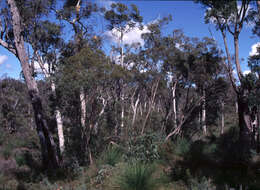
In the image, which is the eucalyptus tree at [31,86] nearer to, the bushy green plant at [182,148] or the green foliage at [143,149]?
the green foliage at [143,149]

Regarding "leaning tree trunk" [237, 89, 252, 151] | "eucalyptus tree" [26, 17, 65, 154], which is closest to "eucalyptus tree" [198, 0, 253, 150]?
"leaning tree trunk" [237, 89, 252, 151]

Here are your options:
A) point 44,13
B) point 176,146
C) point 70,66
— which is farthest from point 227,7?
point 44,13

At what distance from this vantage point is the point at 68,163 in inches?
396

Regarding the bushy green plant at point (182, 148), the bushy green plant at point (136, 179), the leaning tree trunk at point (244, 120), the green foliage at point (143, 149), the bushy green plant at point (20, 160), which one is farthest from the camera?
the bushy green plant at point (20, 160)

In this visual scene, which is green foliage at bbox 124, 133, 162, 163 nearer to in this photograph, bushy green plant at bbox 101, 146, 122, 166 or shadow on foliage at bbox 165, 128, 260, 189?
bushy green plant at bbox 101, 146, 122, 166

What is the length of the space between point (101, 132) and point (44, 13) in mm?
6979

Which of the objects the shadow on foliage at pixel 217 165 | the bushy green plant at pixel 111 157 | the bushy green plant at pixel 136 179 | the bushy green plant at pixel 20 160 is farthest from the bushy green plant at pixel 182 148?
the bushy green plant at pixel 20 160

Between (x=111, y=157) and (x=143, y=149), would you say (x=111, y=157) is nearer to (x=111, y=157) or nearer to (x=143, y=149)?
(x=111, y=157)

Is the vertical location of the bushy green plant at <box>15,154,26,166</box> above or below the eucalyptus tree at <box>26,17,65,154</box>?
below

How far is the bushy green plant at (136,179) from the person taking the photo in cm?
473

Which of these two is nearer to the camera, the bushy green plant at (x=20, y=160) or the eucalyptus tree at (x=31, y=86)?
the eucalyptus tree at (x=31, y=86)

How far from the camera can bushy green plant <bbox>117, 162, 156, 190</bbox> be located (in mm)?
4730

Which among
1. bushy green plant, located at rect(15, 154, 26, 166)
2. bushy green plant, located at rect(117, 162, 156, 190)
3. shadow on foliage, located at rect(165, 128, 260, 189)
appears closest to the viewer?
bushy green plant, located at rect(117, 162, 156, 190)

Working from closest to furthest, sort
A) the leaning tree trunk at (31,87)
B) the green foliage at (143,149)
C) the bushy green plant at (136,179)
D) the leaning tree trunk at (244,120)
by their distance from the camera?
the bushy green plant at (136,179)
the green foliage at (143,149)
the leaning tree trunk at (31,87)
the leaning tree trunk at (244,120)
